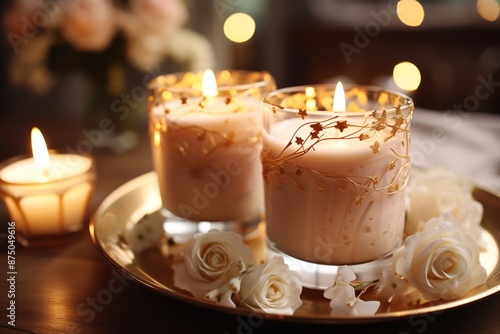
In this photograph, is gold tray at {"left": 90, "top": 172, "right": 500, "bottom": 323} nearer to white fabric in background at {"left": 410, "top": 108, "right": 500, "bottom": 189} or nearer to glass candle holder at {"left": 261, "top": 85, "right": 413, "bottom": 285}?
glass candle holder at {"left": 261, "top": 85, "right": 413, "bottom": 285}

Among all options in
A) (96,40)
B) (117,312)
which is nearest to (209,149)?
(117,312)

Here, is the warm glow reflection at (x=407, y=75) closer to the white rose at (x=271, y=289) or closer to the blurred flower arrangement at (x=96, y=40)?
the blurred flower arrangement at (x=96, y=40)

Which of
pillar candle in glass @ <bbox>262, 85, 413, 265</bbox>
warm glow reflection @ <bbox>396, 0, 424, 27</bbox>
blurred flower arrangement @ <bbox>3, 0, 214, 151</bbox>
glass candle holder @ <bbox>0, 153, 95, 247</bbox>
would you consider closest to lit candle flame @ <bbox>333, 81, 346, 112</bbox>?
pillar candle in glass @ <bbox>262, 85, 413, 265</bbox>

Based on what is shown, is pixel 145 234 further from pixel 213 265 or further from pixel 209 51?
pixel 209 51

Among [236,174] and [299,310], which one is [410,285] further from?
[236,174]


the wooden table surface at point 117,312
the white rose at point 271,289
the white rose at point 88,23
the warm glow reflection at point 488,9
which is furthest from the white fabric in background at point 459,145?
the warm glow reflection at point 488,9

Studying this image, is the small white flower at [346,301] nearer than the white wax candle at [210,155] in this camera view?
Yes
